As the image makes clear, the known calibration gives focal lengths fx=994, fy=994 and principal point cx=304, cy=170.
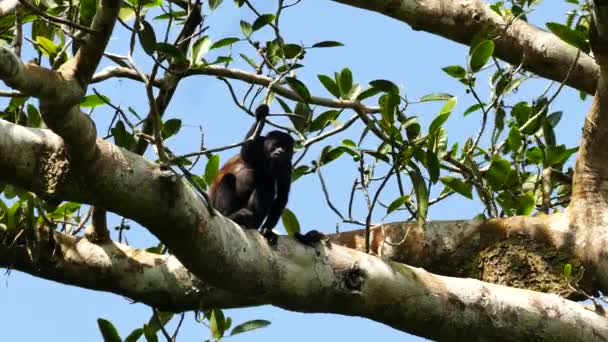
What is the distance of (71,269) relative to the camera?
218 inches

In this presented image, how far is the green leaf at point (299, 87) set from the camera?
6.12 m

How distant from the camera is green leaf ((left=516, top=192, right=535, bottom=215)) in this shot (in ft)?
22.0

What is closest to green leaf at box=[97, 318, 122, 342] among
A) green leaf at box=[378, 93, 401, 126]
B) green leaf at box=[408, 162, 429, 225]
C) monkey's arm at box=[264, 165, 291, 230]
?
monkey's arm at box=[264, 165, 291, 230]

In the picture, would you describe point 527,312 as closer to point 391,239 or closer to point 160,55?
point 391,239

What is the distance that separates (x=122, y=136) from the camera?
5.64m

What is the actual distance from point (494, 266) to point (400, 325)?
1.29 m

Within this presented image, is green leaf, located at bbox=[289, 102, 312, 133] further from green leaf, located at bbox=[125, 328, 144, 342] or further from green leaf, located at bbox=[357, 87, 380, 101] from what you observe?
green leaf, located at bbox=[125, 328, 144, 342]

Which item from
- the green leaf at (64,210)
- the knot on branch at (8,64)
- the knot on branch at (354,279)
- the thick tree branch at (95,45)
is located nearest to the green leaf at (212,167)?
the green leaf at (64,210)

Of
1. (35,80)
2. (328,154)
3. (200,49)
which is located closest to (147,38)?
(200,49)

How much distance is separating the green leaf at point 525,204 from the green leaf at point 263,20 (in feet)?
6.82

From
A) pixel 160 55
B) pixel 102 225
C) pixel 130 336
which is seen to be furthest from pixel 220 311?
pixel 160 55

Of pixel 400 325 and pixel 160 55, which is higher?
pixel 160 55

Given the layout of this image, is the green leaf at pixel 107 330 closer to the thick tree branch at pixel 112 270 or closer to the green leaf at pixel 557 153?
the thick tree branch at pixel 112 270

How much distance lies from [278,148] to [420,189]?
89.8 inches
